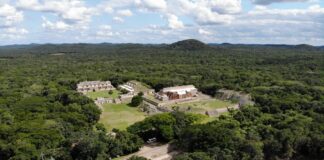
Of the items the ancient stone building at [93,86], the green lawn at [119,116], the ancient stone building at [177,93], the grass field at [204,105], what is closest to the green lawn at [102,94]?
the ancient stone building at [93,86]

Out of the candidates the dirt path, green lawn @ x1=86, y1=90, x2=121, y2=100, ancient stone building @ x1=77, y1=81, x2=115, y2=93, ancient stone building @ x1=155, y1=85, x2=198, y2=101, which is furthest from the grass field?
ancient stone building @ x1=77, y1=81, x2=115, y2=93

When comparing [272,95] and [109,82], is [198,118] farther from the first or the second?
[109,82]

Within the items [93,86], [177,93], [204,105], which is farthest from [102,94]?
[204,105]

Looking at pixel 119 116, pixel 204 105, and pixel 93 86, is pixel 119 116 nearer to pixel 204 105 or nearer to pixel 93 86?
pixel 204 105

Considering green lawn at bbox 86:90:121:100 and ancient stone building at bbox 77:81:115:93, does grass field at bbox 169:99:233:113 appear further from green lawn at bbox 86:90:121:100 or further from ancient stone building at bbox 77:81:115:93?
ancient stone building at bbox 77:81:115:93

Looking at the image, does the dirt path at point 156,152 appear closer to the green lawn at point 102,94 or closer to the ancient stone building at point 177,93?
the ancient stone building at point 177,93

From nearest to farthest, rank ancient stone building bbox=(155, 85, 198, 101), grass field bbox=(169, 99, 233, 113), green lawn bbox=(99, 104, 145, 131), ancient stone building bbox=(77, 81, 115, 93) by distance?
green lawn bbox=(99, 104, 145, 131), grass field bbox=(169, 99, 233, 113), ancient stone building bbox=(155, 85, 198, 101), ancient stone building bbox=(77, 81, 115, 93)
